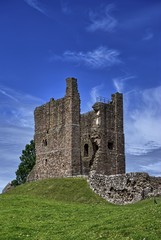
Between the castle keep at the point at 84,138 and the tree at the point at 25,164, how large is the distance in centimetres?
1014

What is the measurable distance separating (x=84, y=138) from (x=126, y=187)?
74.3 ft

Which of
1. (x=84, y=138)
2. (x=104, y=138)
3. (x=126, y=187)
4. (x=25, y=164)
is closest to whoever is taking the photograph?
(x=126, y=187)

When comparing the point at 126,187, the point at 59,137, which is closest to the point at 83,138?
the point at 59,137

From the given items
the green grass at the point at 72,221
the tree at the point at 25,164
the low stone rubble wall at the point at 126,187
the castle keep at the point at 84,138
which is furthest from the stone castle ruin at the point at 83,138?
the green grass at the point at 72,221

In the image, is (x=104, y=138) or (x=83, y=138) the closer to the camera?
(x=104, y=138)

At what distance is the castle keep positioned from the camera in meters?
74.5

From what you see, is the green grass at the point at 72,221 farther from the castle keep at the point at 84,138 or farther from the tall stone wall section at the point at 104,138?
the tall stone wall section at the point at 104,138

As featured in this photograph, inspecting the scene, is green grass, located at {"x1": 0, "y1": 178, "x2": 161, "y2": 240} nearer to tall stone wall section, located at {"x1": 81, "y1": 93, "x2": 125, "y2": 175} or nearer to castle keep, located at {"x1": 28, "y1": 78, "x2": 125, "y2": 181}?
castle keep, located at {"x1": 28, "y1": 78, "x2": 125, "y2": 181}

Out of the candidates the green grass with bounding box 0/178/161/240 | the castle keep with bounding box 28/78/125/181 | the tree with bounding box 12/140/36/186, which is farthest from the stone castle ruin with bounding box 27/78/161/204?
the green grass with bounding box 0/178/161/240

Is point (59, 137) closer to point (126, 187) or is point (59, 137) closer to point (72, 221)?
point (126, 187)

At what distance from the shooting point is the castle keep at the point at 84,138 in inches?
2933

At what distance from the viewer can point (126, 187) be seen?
5428cm

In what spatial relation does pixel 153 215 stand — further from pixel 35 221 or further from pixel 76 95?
pixel 76 95

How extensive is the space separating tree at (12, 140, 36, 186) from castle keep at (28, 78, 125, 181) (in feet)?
33.3
